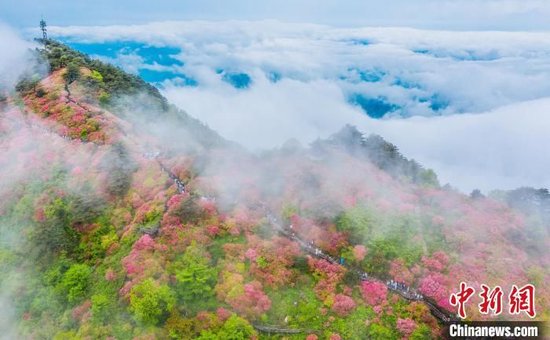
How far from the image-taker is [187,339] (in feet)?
133

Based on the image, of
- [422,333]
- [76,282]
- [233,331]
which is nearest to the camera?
[233,331]

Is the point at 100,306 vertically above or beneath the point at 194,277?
beneath

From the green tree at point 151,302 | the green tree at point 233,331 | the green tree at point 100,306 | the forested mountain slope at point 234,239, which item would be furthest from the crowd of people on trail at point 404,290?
the green tree at point 100,306

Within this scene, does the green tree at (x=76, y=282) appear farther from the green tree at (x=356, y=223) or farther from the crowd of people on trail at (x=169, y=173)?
the green tree at (x=356, y=223)

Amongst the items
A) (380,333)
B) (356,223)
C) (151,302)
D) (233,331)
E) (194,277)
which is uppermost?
(356,223)

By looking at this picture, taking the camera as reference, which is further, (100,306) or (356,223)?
(356,223)

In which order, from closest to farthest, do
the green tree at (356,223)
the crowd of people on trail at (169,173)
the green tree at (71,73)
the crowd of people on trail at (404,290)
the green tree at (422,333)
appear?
the green tree at (422,333) → the crowd of people on trail at (404,290) → the green tree at (356,223) → the crowd of people on trail at (169,173) → the green tree at (71,73)

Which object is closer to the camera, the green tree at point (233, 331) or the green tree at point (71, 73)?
the green tree at point (233, 331)

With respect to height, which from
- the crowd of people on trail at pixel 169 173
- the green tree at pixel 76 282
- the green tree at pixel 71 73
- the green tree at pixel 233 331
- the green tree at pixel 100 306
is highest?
the green tree at pixel 71 73

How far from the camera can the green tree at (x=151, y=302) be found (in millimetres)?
41812

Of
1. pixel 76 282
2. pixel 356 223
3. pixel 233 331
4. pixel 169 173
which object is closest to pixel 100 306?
pixel 76 282

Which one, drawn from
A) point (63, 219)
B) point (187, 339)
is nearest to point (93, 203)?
point (63, 219)

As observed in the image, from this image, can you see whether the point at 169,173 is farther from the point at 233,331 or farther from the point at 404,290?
the point at 404,290

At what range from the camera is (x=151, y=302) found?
137ft
